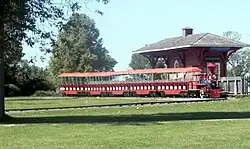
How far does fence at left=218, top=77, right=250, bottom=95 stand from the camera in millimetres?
55656

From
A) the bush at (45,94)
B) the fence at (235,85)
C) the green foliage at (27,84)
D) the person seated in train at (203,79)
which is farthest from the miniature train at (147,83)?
the green foliage at (27,84)

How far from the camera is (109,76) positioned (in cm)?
6888

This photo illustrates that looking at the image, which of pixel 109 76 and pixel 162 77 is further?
pixel 109 76

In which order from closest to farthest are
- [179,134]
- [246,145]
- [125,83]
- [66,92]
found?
1. [246,145]
2. [179,134]
3. [125,83]
4. [66,92]

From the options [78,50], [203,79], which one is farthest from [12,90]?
[203,79]

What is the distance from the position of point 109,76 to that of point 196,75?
56.0 ft

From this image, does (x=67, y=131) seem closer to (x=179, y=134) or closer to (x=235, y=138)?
(x=179, y=134)

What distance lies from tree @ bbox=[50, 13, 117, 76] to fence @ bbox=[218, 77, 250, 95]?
14.3m

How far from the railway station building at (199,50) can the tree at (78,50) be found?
32.5 feet

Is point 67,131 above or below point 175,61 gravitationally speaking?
below

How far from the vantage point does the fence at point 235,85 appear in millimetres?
55656

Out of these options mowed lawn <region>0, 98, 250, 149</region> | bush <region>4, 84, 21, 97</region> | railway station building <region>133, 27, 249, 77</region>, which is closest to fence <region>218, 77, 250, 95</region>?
railway station building <region>133, 27, 249, 77</region>

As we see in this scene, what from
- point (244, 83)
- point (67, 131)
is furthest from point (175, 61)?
point (67, 131)

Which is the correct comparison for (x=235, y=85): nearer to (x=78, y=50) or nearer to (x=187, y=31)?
(x=187, y=31)
